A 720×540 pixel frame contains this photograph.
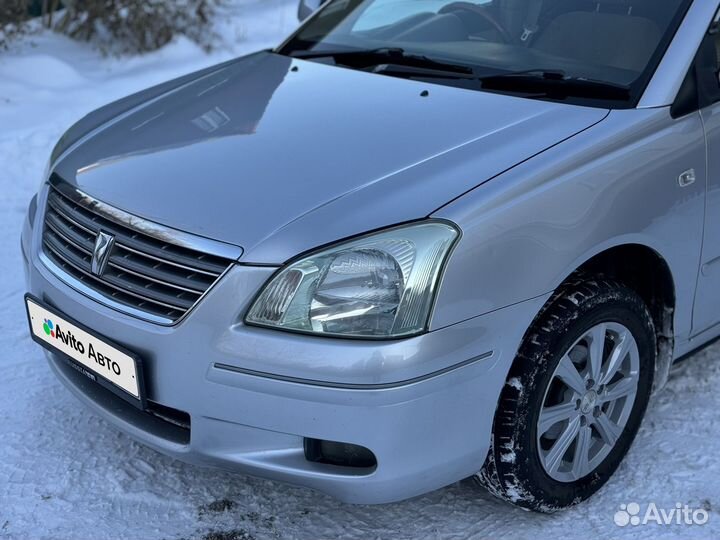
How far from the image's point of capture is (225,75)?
3.23 metres

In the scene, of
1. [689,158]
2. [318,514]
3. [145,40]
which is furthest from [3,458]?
[145,40]

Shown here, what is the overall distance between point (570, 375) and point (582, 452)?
0.28m

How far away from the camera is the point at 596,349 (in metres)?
2.42

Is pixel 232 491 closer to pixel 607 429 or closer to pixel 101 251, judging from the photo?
pixel 101 251

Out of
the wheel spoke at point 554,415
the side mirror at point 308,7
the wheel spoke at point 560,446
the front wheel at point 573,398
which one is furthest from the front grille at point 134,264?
the side mirror at point 308,7

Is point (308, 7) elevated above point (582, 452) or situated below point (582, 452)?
above

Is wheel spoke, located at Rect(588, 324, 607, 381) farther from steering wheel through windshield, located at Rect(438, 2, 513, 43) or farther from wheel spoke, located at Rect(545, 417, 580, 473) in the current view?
steering wheel through windshield, located at Rect(438, 2, 513, 43)

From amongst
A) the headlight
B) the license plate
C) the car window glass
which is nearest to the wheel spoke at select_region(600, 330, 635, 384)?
the headlight

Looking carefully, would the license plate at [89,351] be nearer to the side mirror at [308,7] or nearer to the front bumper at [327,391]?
the front bumper at [327,391]

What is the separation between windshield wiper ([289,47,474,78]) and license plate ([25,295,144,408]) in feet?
4.20

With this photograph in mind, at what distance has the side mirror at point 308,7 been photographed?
397 cm

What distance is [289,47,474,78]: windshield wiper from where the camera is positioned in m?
2.91

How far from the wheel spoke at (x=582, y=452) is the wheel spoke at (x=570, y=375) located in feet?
0.48

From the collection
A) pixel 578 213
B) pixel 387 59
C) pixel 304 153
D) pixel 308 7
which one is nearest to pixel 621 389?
pixel 578 213
